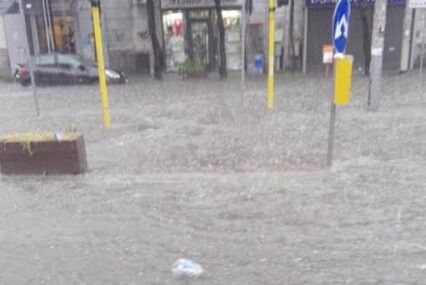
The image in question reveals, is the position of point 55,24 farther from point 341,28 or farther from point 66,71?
point 341,28

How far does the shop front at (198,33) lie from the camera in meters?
29.2

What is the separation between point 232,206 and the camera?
7.19m

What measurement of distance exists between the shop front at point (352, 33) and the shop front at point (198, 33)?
3.57 m

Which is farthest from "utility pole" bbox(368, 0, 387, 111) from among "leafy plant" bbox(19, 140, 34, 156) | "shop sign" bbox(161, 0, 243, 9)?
"shop sign" bbox(161, 0, 243, 9)

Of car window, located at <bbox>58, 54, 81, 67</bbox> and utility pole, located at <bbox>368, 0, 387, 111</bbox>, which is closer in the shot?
utility pole, located at <bbox>368, 0, 387, 111</bbox>

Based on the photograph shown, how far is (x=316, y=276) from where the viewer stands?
17.0 feet

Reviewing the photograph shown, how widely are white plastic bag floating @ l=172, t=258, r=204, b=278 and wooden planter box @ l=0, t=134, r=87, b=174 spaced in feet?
13.2

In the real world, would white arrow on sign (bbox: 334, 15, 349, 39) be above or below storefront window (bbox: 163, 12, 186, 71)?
above

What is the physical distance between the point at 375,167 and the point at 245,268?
3989 millimetres

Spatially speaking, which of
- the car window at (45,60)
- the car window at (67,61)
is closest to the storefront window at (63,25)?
the car window at (45,60)

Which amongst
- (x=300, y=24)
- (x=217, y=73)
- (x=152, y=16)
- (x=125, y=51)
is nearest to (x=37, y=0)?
(x=125, y=51)

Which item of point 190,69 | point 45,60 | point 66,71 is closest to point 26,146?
point 66,71

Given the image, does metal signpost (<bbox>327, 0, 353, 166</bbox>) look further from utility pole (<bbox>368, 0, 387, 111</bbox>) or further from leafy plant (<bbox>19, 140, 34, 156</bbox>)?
utility pole (<bbox>368, 0, 387, 111</bbox>)

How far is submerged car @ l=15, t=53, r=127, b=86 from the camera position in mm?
24953
